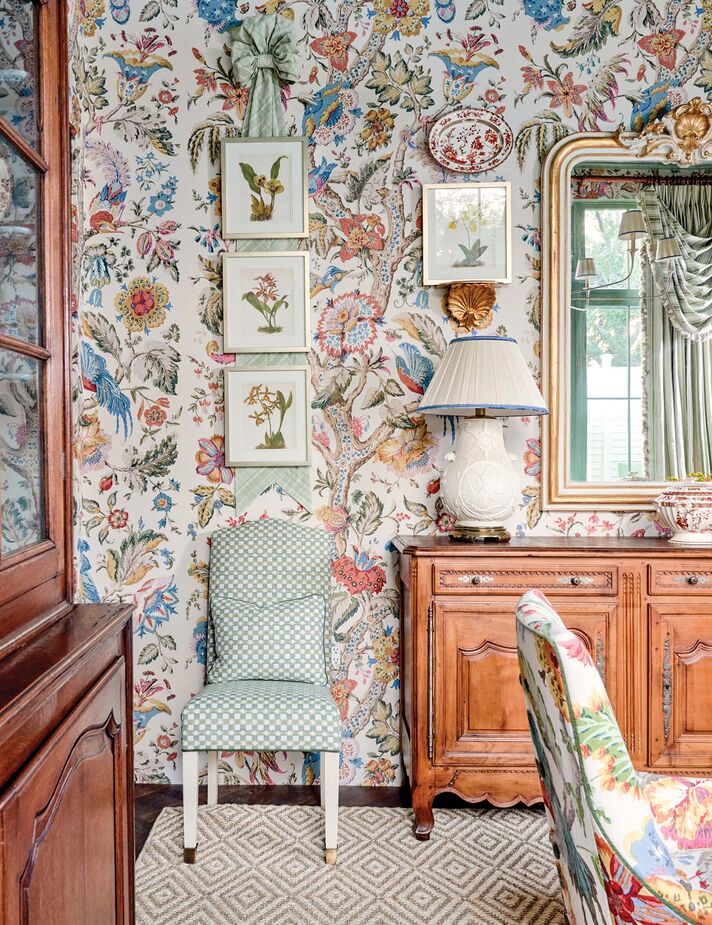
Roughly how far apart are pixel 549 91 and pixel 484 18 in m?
0.37

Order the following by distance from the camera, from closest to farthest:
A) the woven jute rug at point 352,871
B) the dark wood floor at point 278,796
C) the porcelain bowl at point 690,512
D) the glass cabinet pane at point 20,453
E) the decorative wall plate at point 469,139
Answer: the glass cabinet pane at point 20,453, the woven jute rug at point 352,871, the porcelain bowl at point 690,512, the dark wood floor at point 278,796, the decorative wall plate at point 469,139

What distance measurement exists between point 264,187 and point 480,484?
4.50ft

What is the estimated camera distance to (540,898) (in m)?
1.97

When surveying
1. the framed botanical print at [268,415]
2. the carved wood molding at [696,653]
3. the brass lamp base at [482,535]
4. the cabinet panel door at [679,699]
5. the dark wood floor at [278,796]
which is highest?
the framed botanical print at [268,415]

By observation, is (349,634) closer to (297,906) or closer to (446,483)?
(446,483)

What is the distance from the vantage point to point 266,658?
2.42m

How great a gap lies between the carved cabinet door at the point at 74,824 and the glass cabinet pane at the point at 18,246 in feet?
1.99

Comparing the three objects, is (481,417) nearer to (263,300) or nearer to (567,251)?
(567,251)

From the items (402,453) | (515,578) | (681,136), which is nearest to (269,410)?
(402,453)

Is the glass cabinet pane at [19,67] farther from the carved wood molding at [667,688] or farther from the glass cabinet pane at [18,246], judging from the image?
the carved wood molding at [667,688]

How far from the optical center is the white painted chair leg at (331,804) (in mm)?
2135

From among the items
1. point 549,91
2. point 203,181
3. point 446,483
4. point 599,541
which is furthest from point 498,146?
point 599,541

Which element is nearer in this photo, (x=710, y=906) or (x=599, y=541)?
(x=710, y=906)

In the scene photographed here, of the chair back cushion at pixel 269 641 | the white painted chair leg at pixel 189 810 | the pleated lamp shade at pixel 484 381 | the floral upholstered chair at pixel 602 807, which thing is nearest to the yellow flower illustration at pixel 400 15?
the pleated lamp shade at pixel 484 381
